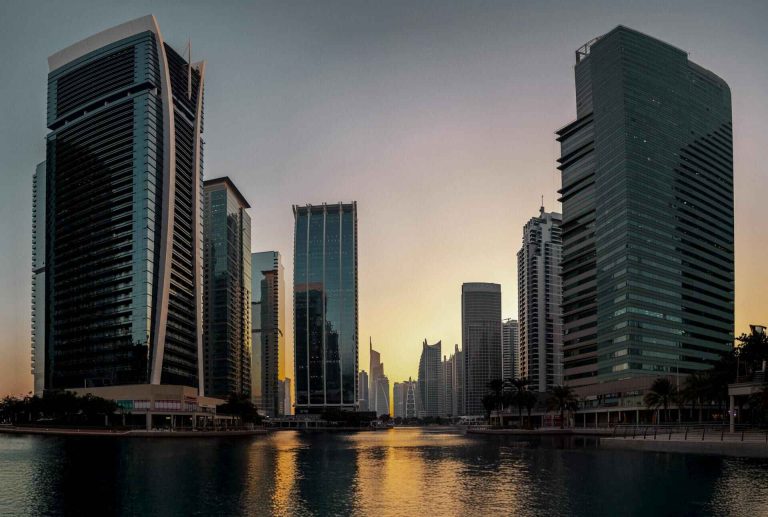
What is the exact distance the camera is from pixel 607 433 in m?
148

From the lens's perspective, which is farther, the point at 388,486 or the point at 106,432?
the point at 106,432

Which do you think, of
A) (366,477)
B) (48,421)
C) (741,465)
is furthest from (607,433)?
(48,421)

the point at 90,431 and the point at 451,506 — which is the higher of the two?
the point at 451,506

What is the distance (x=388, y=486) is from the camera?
192 ft

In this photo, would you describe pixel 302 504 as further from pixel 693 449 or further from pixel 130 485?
pixel 693 449

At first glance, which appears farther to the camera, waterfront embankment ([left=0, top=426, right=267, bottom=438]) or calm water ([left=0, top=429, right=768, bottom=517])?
waterfront embankment ([left=0, top=426, right=267, bottom=438])

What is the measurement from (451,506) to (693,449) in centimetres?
4899

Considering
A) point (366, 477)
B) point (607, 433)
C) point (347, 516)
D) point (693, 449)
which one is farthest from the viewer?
point (607, 433)

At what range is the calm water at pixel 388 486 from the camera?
149 feet

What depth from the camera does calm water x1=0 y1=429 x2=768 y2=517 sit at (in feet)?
149

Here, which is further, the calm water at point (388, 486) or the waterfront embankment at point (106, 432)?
the waterfront embankment at point (106, 432)

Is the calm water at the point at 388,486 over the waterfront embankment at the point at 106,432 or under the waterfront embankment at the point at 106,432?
over

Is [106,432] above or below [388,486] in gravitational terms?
below

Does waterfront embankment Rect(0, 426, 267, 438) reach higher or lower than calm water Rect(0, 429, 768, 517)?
lower
